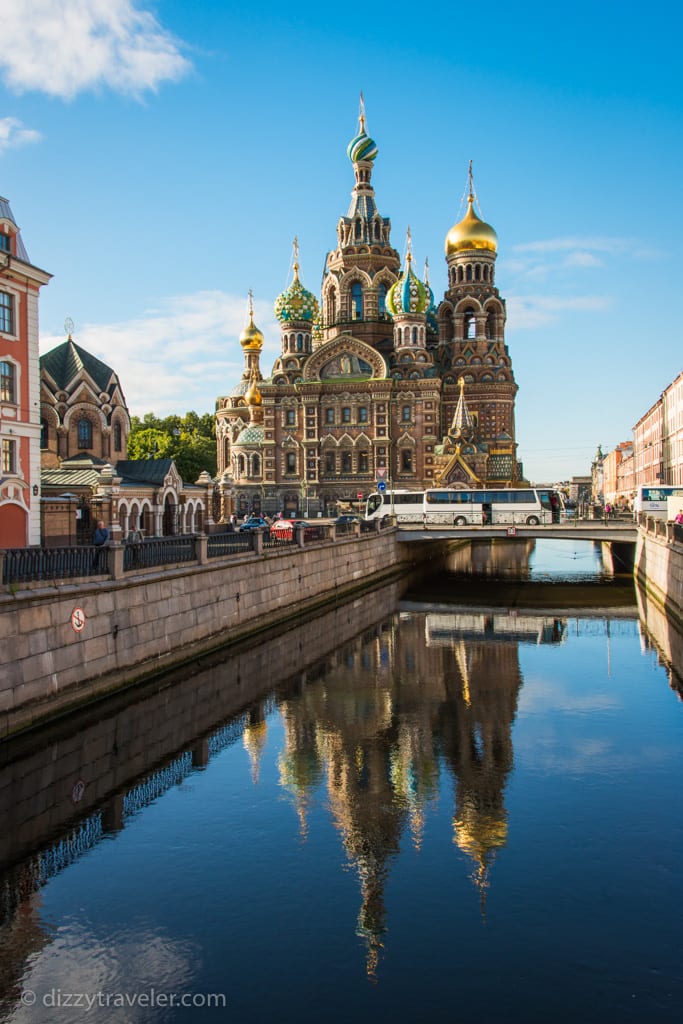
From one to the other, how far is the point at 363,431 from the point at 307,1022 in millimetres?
63060

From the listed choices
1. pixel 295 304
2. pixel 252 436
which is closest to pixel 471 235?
pixel 295 304

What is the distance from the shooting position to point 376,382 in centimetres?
6869

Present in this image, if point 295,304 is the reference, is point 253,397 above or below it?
below

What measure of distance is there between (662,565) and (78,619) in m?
24.0

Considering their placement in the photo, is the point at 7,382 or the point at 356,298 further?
the point at 356,298

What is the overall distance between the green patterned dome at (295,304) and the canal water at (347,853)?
198 ft

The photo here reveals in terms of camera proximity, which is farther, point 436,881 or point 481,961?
point 436,881

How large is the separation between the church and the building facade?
39100 mm

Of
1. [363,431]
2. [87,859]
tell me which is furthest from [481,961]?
[363,431]

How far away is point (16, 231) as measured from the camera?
2677 centimetres

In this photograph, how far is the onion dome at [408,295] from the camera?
7075 centimetres

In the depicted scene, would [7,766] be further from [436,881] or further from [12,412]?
[12,412]

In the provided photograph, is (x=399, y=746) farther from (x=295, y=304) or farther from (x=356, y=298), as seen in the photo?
(x=295, y=304)

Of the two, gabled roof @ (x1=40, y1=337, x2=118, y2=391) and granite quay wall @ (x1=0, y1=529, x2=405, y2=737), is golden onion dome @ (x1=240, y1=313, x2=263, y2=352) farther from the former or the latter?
granite quay wall @ (x1=0, y1=529, x2=405, y2=737)
